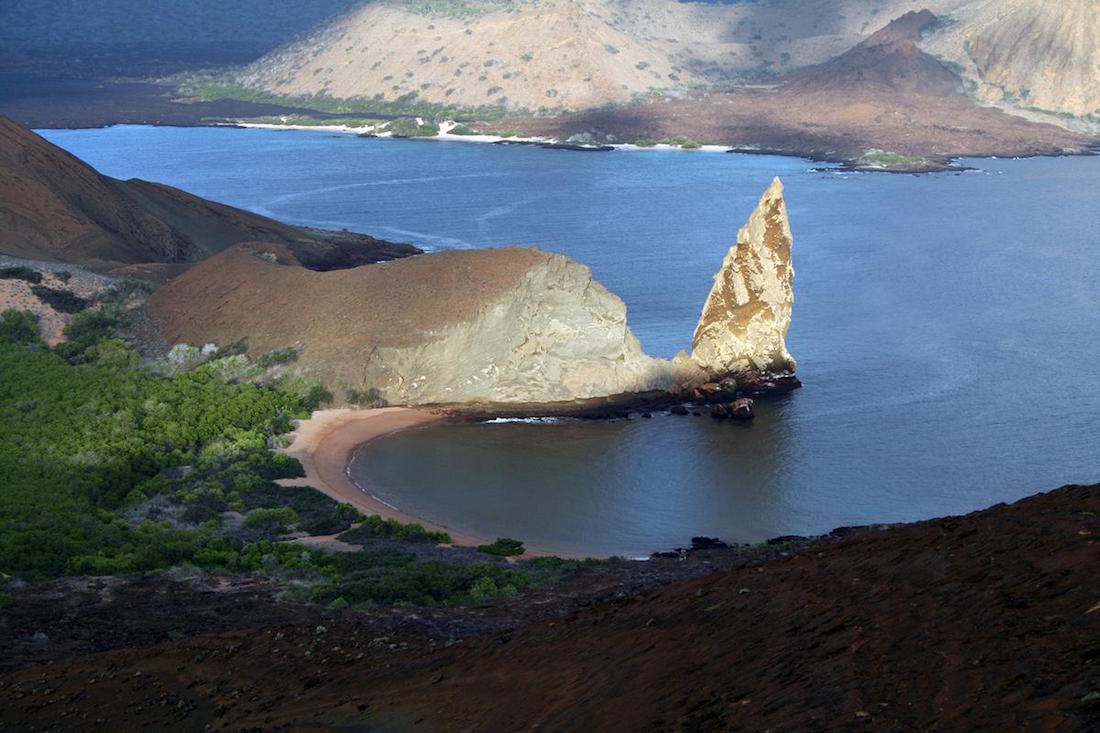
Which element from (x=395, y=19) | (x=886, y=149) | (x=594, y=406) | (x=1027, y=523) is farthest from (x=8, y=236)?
(x=395, y=19)

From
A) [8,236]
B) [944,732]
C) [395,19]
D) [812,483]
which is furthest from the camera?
[395,19]

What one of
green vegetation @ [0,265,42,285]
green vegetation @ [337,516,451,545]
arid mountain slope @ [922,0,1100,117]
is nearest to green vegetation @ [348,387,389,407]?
green vegetation @ [337,516,451,545]

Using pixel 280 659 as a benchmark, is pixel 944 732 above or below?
above

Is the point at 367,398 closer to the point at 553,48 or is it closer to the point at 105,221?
the point at 105,221

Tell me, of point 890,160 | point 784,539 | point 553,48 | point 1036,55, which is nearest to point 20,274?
point 784,539

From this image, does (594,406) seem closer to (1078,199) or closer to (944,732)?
(944,732)

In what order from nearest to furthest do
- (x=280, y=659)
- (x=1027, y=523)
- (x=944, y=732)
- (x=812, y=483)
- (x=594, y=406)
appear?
1. (x=944, y=732)
2. (x=1027, y=523)
3. (x=280, y=659)
4. (x=812, y=483)
5. (x=594, y=406)

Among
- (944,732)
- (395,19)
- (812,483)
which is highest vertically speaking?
(395,19)

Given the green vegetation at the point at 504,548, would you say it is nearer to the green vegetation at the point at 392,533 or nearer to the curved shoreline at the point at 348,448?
the curved shoreline at the point at 348,448
